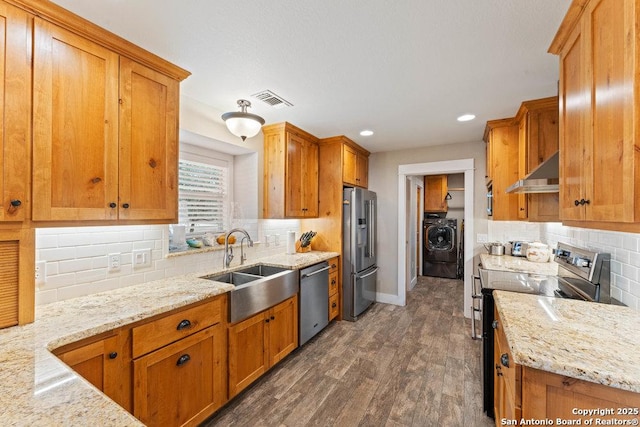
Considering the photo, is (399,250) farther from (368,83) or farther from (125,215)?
(125,215)

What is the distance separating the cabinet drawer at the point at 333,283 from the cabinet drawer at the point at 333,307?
0.16 feet

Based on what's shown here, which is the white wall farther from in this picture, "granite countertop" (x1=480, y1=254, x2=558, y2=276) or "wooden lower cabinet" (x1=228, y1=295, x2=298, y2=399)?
"wooden lower cabinet" (x1=228, y1=295, x2=298, y2=399)

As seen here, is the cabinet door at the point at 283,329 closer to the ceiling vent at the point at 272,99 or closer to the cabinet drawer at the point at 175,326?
the cabinet drawer at the point at 175,326

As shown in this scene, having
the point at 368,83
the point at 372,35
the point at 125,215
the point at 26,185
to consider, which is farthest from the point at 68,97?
the point at 368,83

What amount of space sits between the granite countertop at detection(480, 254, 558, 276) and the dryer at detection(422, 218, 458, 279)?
113 inches

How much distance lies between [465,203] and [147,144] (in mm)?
3574

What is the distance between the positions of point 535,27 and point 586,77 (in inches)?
18.6

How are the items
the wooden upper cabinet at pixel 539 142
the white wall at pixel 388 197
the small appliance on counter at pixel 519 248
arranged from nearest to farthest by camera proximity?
the wooden upper cabinet at pixel 539 142, the small appliance on counter at pixel 519 248, the white wall at pixel 388 197

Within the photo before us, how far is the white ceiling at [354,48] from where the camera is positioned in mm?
1351

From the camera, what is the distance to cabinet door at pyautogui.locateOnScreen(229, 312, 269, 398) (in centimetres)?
198

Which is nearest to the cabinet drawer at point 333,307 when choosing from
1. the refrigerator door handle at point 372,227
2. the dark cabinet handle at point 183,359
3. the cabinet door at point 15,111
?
the refrigerator door handle at point 372,227

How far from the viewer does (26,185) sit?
126 cm

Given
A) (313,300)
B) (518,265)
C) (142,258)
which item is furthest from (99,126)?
(518,265)

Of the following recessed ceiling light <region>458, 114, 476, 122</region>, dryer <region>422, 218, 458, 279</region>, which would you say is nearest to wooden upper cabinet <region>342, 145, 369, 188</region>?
recessed ceiling light <region>458, 114, 476, 122</region>
